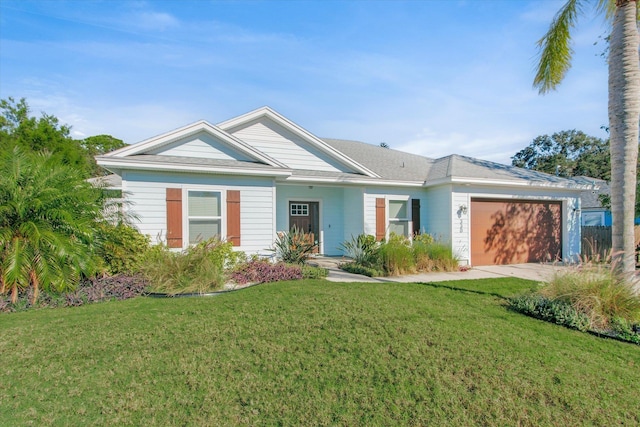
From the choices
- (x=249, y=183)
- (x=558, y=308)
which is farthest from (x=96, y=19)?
(x=558, y=308)

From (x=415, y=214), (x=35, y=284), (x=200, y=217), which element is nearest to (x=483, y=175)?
(x=415, y=214)

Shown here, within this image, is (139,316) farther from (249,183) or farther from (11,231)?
(249,183)

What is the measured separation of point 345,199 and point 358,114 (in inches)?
212

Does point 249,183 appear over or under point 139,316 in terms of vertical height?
Answer: over

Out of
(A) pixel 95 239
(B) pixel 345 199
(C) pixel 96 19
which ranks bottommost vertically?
(A) pixel 95 239

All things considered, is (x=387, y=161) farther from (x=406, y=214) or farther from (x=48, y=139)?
(x=48, y=139)

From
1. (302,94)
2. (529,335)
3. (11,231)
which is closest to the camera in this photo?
(529,335)

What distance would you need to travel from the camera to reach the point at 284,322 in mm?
4848

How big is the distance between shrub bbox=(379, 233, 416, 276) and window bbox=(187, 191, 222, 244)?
187 inches

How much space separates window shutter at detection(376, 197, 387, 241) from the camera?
477 inches

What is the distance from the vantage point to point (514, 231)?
40.2 feet

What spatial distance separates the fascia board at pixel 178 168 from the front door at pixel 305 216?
3.07 meters

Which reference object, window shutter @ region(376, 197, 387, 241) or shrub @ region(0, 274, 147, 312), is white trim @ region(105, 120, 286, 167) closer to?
shrub @ region(0, 274, 147, 312)

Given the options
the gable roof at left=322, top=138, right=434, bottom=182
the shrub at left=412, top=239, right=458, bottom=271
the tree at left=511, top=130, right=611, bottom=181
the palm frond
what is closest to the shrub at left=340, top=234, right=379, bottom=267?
the shrub at left=412, top=239, right=458, bottom=271
